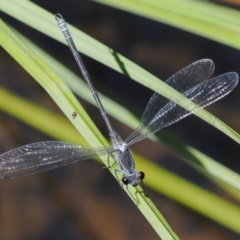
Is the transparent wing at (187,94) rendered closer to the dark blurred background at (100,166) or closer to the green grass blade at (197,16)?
the green grass blade at (197,16)

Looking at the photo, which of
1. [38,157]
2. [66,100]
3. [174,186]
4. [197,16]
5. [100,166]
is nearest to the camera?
[66,100]

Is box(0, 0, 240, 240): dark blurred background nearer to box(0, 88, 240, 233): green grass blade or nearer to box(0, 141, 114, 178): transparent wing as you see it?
box(0, 88, 240, 233): green grass blade

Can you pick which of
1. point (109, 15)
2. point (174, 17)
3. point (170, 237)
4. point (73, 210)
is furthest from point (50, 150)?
point (109, 15)

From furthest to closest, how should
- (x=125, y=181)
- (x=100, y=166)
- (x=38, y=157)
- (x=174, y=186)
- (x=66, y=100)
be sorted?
(x=100, y=166), (x=174, y=186), (x=38, y=157), (x=125, y=181), (x=66, y=100)

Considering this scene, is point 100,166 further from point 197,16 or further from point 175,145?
point 197,16

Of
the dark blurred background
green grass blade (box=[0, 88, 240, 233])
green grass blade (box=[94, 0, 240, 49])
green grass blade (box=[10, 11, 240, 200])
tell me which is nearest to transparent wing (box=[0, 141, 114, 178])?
green grass blade (box=[10, 11, 240, 200])

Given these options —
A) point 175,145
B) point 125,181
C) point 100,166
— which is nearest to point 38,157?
point 125,181
